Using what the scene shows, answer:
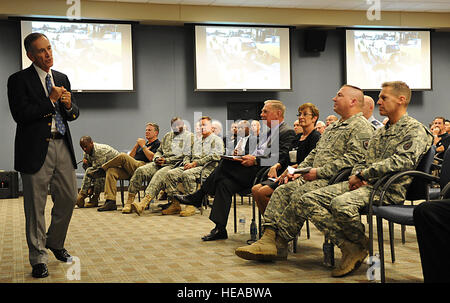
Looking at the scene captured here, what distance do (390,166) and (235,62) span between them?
750 cm

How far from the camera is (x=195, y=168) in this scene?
248 inches

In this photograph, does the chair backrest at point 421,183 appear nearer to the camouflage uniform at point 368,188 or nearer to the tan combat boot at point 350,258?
the camouflage uniform at point 368,188

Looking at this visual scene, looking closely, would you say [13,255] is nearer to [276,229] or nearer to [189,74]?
[276,229]

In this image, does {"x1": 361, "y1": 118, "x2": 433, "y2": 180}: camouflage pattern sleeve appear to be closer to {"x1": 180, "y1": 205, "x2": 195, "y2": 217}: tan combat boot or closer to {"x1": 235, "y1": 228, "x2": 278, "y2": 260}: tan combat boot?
{"x1": 235, "y1": 228, "x2": 278, "y2": 260}: tan combat boot

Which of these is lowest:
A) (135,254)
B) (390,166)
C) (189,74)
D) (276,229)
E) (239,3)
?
(135,254)

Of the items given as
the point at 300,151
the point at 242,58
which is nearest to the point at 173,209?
the point at 300,151

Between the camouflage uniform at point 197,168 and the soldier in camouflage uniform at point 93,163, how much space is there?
1404 mm

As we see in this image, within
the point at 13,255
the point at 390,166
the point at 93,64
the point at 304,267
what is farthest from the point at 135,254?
the point at 93,64

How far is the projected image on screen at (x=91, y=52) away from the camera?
30.5 feet

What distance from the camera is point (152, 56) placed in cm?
1015

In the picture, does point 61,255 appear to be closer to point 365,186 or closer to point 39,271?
point 39,271

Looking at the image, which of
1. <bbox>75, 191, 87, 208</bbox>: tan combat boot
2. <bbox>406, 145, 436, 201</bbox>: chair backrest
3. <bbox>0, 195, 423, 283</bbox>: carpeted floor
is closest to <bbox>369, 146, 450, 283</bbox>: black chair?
<bbox>406, 145, 436, 201</bbox>: chair backrest

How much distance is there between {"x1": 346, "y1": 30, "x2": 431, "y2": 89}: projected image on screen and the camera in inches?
421
